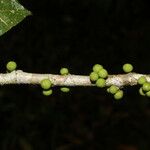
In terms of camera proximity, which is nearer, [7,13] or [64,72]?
[7,13]

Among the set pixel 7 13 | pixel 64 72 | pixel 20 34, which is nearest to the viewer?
pixel 7 13

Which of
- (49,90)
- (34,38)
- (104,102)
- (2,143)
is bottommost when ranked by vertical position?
(49,90)

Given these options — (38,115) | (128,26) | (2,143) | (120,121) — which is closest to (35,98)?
(38,115)

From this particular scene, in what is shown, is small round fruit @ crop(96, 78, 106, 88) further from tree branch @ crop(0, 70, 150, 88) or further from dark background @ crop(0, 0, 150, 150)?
dark background @ crop(0, 0, 150, 150)

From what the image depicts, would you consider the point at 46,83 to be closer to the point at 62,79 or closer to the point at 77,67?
the point at 62,79

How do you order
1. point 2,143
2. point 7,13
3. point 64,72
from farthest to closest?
point 2,143, point 64,72, point 7,13

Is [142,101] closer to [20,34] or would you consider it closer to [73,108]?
[73,108]
